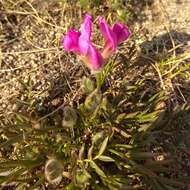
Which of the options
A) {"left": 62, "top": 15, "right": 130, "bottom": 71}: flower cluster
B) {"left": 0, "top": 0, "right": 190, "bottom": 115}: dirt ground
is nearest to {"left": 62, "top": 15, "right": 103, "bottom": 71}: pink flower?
{"left": 62, "top": 15, "right": 130, "bottom": 71}: flower cluster

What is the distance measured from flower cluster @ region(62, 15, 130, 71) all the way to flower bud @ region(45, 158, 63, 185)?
378mm

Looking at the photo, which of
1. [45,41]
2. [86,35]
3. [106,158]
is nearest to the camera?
[86,35]

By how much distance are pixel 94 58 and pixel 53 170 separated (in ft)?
1.43

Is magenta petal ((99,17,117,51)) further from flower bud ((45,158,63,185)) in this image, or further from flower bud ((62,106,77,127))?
flower bud ((45,158,63,185))

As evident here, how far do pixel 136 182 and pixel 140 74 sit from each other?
21.3 inches

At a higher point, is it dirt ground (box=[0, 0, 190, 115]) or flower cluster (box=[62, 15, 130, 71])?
flower cluster (box=[62, 15, 130, 71])

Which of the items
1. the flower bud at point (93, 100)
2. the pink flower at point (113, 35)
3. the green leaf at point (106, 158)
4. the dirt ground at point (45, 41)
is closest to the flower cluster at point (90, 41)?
the pink flower at point (113, 35)

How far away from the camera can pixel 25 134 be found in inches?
79.9

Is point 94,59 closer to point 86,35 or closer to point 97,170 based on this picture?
point 86,35

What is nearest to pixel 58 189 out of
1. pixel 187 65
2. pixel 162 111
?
pixel 162 111

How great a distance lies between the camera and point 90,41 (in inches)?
74.7

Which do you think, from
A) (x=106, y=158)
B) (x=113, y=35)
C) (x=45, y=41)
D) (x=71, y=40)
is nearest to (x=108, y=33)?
(x=113, y=35)

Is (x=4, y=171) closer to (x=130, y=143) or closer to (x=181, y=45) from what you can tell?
(x=130, y=143)

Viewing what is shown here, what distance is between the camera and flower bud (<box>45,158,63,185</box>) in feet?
6.19
